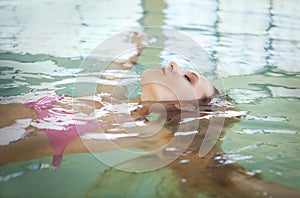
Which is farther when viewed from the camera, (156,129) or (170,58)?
(170,58)

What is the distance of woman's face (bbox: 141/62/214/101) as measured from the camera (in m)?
2.44

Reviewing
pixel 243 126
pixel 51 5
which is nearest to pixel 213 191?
pixel 243 126

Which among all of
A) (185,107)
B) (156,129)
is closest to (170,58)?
(185,107)

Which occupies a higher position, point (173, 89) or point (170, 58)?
point (170, 58)

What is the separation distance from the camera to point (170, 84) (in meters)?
2.46

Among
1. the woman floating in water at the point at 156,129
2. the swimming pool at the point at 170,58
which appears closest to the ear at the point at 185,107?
the woman floating in water at the point at 156,129

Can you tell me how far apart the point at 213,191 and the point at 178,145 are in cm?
50

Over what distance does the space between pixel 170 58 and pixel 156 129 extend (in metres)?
2.44

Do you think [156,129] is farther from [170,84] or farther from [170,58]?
[170,58]

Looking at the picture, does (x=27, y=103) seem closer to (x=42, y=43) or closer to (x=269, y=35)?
(x=42, y=43)

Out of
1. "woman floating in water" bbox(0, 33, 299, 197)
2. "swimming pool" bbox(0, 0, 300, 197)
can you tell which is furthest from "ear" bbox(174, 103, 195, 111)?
"swimming pool" bbox(0, 0, 300, 197)

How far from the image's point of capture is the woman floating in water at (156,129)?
1630 millimetres

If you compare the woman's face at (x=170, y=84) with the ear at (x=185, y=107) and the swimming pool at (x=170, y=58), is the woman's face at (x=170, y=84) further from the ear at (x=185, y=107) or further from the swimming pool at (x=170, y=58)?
the swimming pool at (x=170, y=58)

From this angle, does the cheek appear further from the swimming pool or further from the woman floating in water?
the swimming pool
